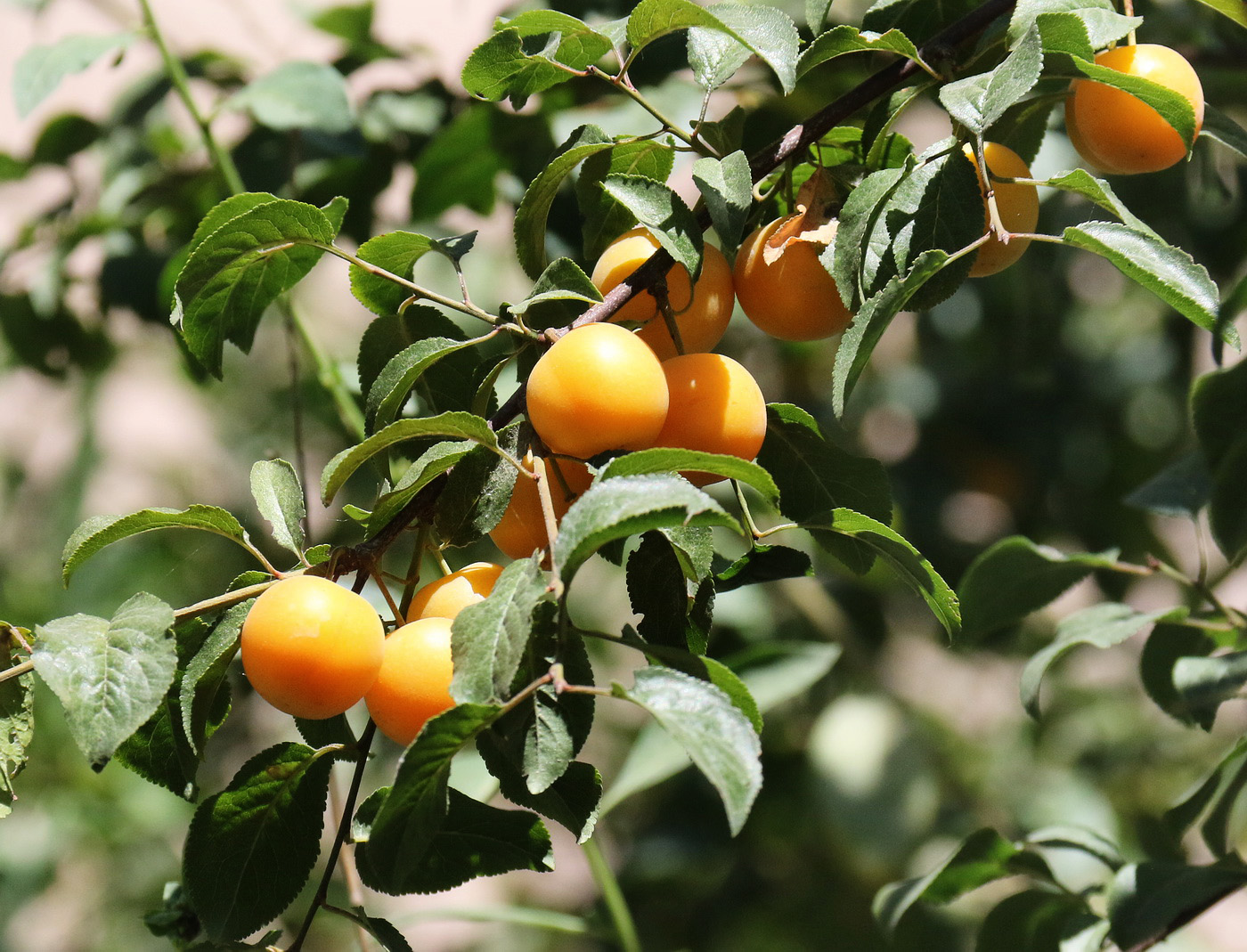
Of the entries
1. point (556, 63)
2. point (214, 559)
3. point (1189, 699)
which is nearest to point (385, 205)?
point (214, 559)

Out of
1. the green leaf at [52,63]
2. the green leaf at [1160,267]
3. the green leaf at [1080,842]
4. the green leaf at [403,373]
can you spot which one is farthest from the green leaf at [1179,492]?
the green leaf at [52,63]

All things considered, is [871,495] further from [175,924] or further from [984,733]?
[984,733]

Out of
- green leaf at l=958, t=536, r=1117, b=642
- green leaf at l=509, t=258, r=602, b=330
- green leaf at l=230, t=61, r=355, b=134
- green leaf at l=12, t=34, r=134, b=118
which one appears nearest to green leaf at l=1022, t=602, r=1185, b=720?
green leaf at l=958, t=536, r=1117, b=642

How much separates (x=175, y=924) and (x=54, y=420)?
931 mm

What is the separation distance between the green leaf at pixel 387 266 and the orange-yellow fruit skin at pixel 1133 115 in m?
0.20

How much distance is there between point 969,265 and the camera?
0.96ft

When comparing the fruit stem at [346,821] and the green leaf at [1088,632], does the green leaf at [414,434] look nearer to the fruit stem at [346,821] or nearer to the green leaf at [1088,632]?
the fruit stem at [346,821]

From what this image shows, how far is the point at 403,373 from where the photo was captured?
299 mm

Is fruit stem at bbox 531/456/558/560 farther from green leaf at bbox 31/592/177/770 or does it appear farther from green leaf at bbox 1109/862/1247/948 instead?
green leaf at bbox 1109/862/1247/948

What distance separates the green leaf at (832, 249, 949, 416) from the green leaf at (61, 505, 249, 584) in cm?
16

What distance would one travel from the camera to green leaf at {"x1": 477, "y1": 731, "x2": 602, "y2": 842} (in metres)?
0.27

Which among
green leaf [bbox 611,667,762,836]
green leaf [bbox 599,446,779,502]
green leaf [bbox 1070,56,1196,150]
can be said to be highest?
green leaf [bbox 1070,56,1196,150]

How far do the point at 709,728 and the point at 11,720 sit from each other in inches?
7.5

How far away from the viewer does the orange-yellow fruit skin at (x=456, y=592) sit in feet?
0.92
